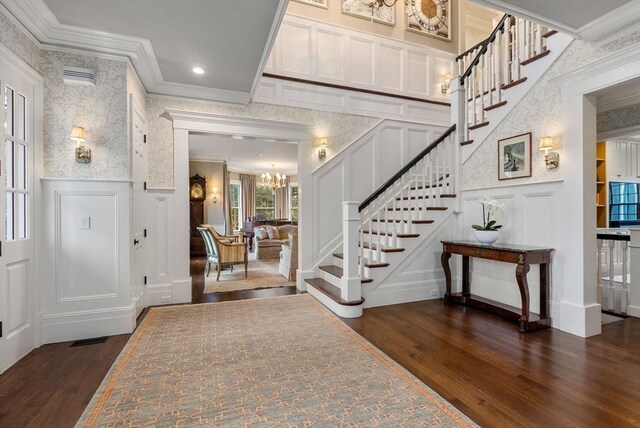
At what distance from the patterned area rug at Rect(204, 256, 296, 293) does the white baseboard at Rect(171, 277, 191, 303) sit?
51cm

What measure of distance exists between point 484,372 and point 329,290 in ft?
6.84

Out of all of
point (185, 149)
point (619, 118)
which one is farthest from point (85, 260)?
point (619, 118)

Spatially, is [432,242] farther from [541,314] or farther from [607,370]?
[607,370]

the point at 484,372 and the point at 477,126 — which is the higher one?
the point at 477,126

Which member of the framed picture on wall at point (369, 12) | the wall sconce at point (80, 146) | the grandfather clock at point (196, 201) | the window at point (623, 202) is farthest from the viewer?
the grandfather clock at point (196, 201)

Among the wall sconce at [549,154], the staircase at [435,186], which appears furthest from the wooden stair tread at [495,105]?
the wall sconce at [549,154]

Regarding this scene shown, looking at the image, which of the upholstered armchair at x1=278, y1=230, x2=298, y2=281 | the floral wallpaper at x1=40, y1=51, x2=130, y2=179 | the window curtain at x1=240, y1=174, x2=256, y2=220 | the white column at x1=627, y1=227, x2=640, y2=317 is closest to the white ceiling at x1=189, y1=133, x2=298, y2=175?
the window curtain at x1=240, y1=174, x2=256, y2=220

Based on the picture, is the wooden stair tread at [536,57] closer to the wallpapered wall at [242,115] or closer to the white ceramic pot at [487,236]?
the white ceramic pot at [487,236]

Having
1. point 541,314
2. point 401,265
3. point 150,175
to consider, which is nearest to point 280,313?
point 401,265

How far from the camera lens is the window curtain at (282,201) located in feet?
40.1

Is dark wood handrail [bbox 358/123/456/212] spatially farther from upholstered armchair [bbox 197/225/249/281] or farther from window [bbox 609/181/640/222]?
window [bbox 609/181/640/222]

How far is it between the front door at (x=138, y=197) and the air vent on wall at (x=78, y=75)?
0.43m

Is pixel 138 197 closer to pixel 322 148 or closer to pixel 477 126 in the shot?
pixel 322 148

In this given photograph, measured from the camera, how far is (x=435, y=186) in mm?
4695
